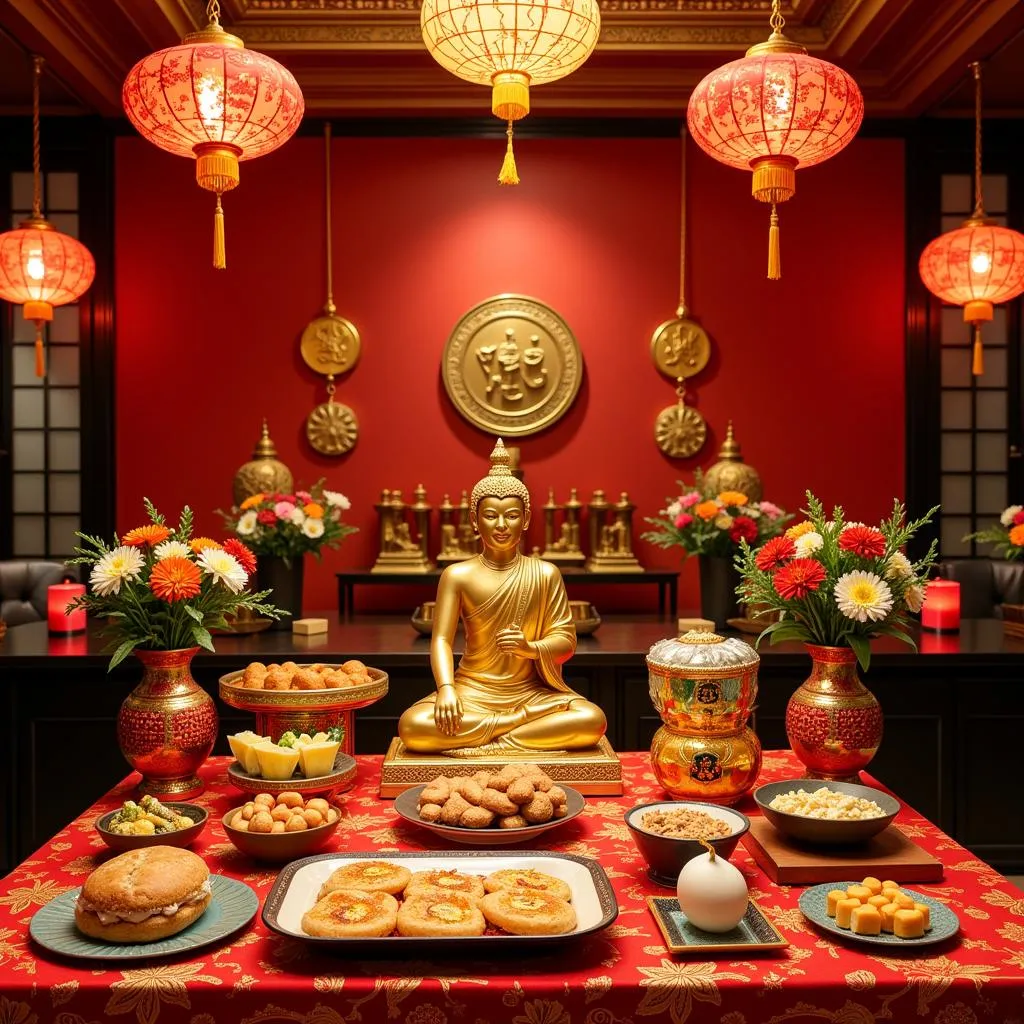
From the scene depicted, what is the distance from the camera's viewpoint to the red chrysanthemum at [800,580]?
1.94 metres

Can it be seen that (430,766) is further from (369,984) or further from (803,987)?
(803,987)

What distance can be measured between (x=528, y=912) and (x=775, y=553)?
0.97m

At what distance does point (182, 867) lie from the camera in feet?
4.62

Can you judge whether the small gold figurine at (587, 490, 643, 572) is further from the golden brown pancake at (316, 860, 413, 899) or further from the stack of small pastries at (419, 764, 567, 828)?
the golden brown pancake at (316, 860, 413, 899)


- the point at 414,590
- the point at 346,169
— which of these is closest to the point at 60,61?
the point at 346,169

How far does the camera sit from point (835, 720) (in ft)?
6.31

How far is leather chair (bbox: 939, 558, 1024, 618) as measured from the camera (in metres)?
4.30

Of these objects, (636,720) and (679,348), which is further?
(679,348)

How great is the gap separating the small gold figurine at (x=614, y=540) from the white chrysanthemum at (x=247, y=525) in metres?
1.63

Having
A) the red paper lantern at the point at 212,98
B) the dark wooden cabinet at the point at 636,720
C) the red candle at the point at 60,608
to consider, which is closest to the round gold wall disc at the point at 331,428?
the red candle at the point at 60,608

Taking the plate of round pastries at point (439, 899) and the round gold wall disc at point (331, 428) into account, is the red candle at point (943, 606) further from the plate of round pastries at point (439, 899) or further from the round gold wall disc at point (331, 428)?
the round gold wall disc at point (331, 428)

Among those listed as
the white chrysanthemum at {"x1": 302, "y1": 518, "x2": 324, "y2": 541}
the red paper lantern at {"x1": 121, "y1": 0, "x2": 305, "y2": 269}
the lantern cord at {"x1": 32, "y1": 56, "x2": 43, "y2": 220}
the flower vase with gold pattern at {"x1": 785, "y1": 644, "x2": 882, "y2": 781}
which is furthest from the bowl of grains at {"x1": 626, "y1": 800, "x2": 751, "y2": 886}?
the lantern cord at {"x1": 32, "y1": 56, "x2": 43, "y2": 220}

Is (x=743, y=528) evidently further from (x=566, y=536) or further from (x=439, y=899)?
(x=439, y=899)

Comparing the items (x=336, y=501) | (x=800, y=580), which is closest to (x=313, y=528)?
(x=336, y=501)
